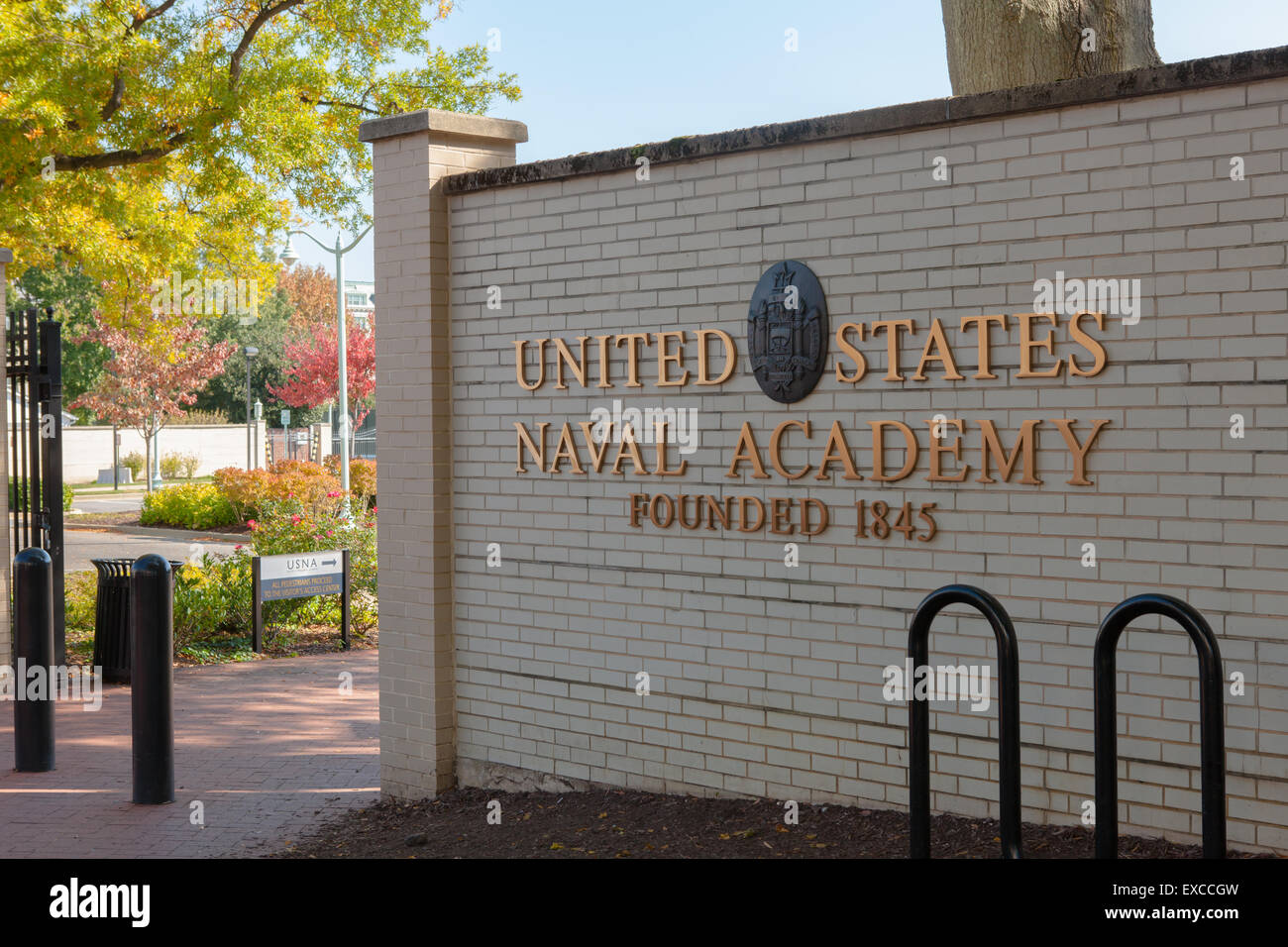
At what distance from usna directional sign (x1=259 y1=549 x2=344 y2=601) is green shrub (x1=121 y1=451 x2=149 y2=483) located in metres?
34.9

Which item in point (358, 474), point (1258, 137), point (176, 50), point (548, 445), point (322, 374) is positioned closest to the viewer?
point (1258, 137)

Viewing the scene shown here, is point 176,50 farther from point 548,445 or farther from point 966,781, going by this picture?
point 966,781

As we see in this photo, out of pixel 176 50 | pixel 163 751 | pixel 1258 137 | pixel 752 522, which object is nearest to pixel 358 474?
pixel 176 50

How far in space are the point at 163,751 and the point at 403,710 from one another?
1231 mm

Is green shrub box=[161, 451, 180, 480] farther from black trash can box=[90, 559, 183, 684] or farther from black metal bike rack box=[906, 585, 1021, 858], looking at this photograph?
black metal bike rack box=[906, 585, 1021, 858]

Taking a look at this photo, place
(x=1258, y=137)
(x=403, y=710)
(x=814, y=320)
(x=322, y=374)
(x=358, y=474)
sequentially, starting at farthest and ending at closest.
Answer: (x=322, y=374) < (x=358, y=474) < (x=403, y=710) < (x=814, y=320) < (x=1258, y=137)

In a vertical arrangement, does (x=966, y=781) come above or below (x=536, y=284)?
below

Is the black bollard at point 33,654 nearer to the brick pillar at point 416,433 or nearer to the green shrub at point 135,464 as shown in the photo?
the brick pillar at point 416,433

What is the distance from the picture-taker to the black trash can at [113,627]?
10.1 metres

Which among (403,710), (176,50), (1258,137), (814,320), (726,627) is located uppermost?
(176,50)

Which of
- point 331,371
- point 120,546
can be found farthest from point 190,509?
point 331,371

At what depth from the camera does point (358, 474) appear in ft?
88.5

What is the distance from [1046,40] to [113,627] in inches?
318
